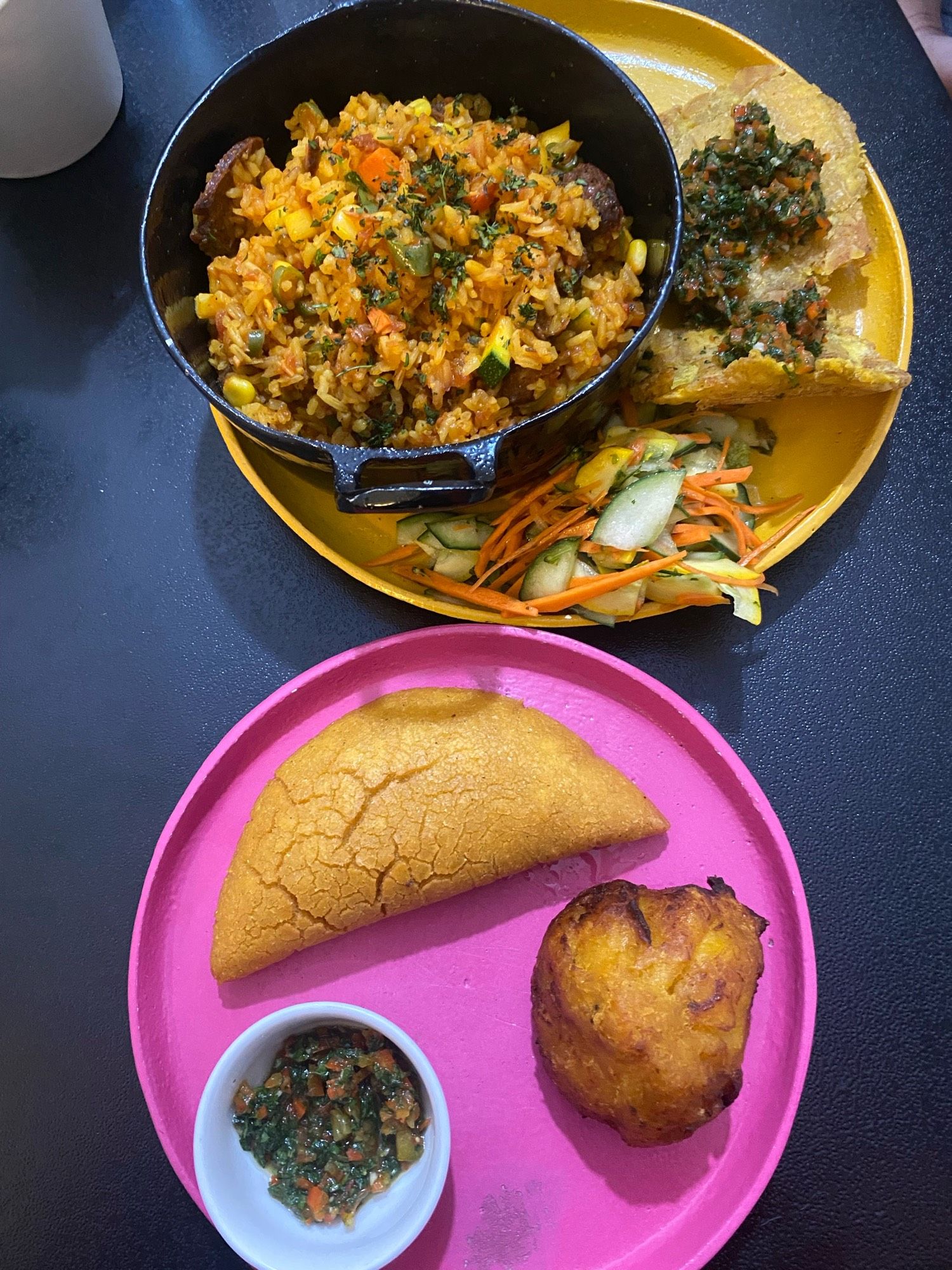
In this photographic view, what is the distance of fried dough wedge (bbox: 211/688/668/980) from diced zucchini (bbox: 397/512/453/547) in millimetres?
417

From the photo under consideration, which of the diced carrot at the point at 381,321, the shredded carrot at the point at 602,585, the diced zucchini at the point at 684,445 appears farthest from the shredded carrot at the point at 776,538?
the diced carrot at the point at 381,321

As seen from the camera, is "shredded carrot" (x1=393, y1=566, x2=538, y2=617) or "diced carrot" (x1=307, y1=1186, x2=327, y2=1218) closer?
"diced carrot" (x1=307, y1=1186, x2=327, y2=1218)

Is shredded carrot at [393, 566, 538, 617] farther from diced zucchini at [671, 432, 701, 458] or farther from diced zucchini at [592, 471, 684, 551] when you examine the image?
diced zucchini at [671, 432, 701, 458]

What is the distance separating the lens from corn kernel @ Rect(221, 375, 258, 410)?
156 cm

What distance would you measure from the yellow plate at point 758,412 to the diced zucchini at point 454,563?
2.6 inches

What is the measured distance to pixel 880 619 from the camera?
1.97 metres

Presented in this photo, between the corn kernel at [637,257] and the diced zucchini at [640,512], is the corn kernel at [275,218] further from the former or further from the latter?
the diced zucchini at [640,512]

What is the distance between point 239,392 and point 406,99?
713 mm

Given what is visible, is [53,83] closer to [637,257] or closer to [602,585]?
[637,257]

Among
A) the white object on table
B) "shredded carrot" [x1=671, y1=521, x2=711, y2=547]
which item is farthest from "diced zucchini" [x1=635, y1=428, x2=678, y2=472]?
the white object on table

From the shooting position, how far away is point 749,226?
1.74m

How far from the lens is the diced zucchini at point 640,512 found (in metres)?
1.73

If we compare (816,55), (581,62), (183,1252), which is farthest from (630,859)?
(816,55)

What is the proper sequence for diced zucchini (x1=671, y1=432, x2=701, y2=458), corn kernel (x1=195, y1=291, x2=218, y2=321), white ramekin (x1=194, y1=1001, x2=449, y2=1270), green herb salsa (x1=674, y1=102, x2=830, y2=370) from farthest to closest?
diced zucchini (x1=671, y1=432, x2=701, y2=458) → green herb salsa (x1=674, y1=102, x2=830, y2=370) → corn kernel (x1=195, y1=291, x2=218, y2=321) → white ramekin (x1=194, y1=1001, x2=449, y2=1270)
